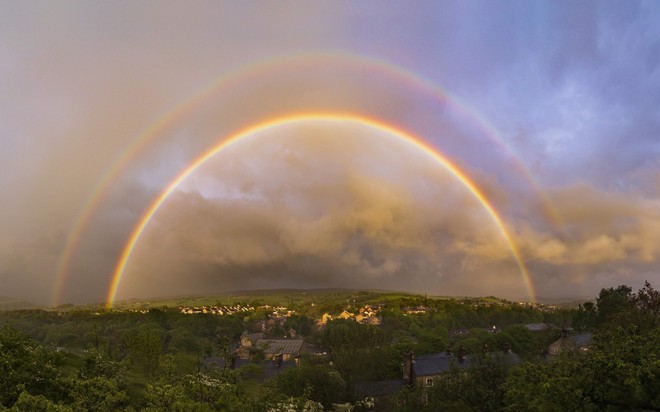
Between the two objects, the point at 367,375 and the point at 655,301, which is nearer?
the point at 655,301

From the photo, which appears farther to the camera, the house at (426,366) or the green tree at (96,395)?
the house at (426,366)

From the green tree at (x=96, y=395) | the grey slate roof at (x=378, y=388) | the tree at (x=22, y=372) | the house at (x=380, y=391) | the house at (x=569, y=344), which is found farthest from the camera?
the grey slate roof at (x=378, y=388)

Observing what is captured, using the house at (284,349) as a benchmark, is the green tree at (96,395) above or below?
above

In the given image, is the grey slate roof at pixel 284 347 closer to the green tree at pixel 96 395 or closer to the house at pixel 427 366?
the house at pixel 427 366

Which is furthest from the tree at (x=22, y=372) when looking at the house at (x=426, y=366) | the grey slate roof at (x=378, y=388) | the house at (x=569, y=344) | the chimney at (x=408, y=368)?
the chimney at (x=408, y=368)

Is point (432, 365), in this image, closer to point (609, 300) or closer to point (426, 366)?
point (426, 366)

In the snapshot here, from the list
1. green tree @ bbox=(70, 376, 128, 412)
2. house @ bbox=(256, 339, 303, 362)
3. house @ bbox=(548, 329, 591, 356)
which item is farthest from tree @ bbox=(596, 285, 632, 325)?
green tree @ bbox=(70, 376, 128, 412)

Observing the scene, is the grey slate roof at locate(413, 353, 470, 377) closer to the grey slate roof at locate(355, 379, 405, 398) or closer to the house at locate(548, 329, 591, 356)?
the grey slate roof at locate(355, 379, 405, 398)

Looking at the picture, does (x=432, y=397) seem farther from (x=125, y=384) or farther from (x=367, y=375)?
(x=367, y=375)

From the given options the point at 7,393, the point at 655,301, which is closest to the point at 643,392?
the point at 7,393

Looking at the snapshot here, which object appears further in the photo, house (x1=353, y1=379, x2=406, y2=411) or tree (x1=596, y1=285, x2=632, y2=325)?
tree (x1=596, y1=285, x2=632, y2=325)

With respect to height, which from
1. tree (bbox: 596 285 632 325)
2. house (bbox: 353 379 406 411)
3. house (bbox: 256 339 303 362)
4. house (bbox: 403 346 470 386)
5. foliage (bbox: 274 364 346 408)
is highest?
tree (bbox: 596 285 632 325)
